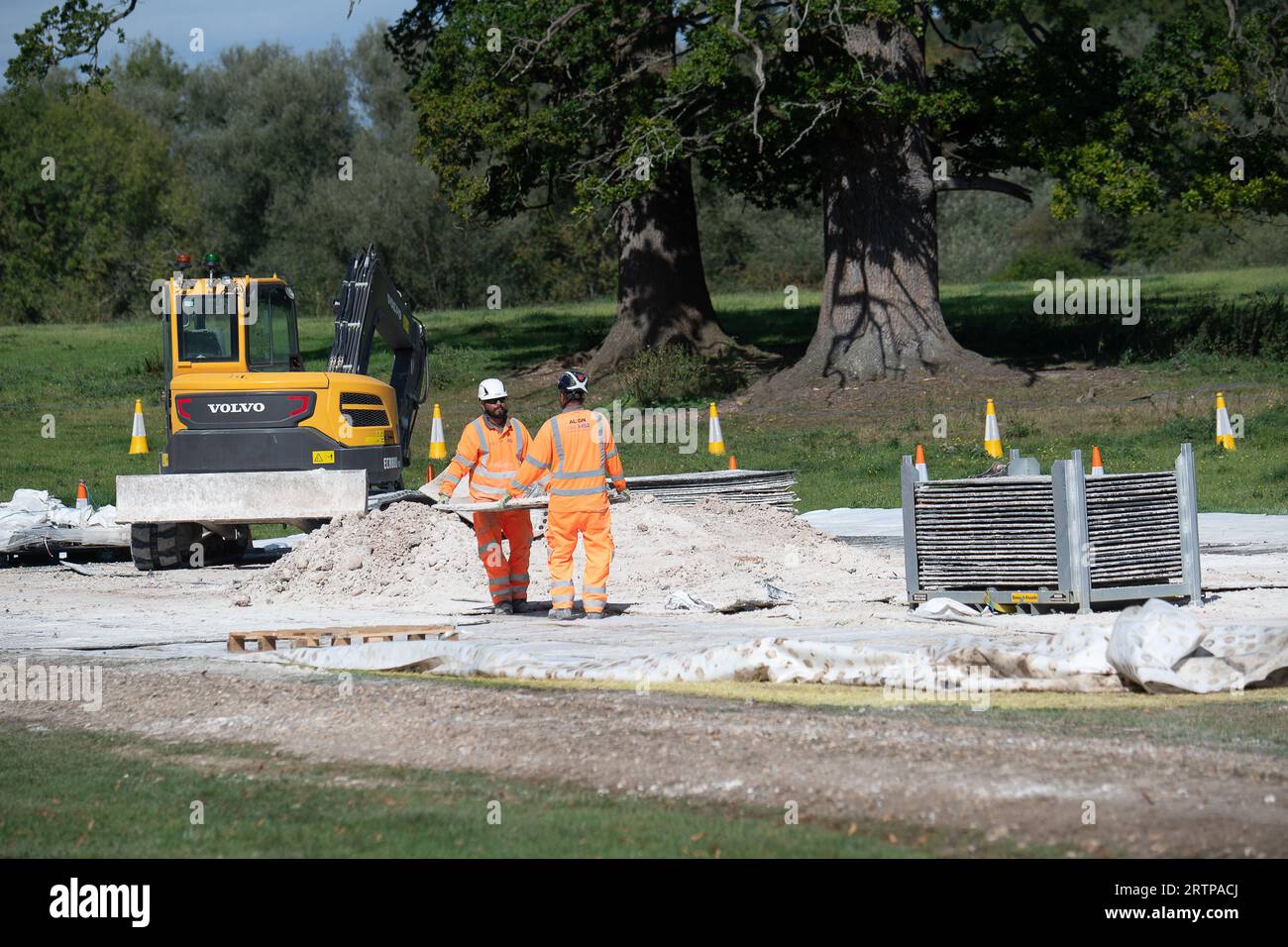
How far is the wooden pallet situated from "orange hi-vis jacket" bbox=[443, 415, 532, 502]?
1.65 metres

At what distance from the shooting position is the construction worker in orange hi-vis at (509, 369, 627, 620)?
11961mm

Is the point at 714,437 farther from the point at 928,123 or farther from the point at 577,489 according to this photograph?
the point at 577,489

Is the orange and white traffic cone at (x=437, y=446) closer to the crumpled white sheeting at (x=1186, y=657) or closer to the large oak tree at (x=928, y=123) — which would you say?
the large oak tree at (x=928, y=123)

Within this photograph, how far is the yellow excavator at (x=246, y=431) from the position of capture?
51.4 feet

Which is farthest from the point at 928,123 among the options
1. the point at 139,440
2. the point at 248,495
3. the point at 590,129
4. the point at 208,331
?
the point at 248,495

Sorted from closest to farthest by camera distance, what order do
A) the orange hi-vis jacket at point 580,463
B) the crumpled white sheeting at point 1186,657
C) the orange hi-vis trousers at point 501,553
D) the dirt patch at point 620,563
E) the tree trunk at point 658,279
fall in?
the crumpled white sheeting at point 1186,657 → the orange hi-vis jacket at point 580,463 → the orange hi-vis trousers at point 501,553 → the dirt patch at point 620,563 → the tree trunk at point 658,279

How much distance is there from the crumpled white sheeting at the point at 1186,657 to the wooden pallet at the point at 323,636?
461 cm

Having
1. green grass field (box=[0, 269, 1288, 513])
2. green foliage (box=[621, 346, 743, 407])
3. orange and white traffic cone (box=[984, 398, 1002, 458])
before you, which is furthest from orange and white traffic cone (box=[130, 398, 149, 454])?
orange and white traffic cone (box=[984, 398, 1002, 458])

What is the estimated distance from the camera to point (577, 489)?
1197cm

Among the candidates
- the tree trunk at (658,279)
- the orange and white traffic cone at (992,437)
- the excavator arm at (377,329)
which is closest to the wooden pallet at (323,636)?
the excavator arm at (377,329)
